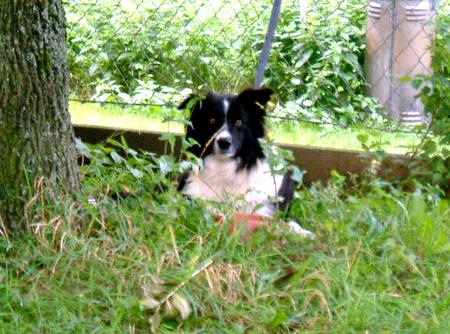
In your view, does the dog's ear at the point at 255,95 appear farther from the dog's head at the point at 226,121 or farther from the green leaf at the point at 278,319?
the green leaf at the point at 278,319

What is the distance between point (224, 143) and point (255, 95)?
320 millimetres

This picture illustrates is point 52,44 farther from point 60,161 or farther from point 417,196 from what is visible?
point 417,196

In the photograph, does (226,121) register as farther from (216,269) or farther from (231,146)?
(216,269)

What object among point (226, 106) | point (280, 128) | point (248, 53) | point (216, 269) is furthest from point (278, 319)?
point (248, 53)

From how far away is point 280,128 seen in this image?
6926 millimetres

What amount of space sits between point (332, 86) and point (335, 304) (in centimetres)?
425

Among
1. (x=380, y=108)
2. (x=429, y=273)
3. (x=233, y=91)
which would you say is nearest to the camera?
(x=429, y=273)

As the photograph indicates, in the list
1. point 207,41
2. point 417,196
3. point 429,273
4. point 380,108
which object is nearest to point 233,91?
point 207,41

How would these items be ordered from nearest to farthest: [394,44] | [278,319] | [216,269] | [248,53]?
[278,319]
[216,269]
[248,53]
[394,44]

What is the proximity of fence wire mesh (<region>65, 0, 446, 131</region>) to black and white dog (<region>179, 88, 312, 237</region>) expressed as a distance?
125cm

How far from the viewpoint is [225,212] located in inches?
171

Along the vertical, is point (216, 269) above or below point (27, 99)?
below

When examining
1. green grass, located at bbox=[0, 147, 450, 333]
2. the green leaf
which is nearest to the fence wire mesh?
green grass, located at bbox=[0, 147, 450, 333]

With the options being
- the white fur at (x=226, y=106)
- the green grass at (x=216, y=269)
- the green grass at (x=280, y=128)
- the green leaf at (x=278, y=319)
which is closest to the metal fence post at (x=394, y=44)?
the green grass at (x=280, y=128)
